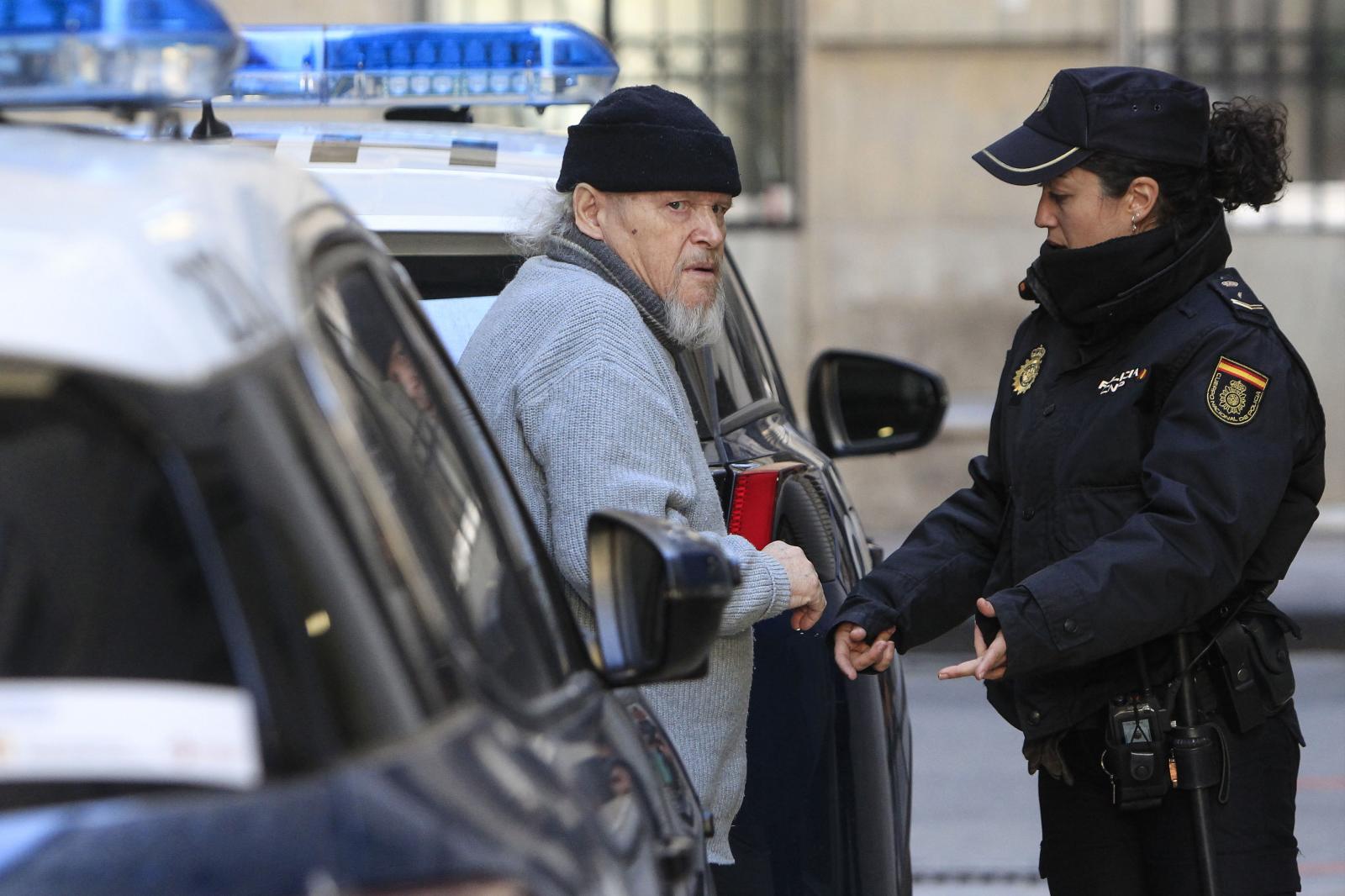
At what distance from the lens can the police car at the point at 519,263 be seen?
10.5 ft

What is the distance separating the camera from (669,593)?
2023 mm

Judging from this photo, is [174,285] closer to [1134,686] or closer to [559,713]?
[559,713]

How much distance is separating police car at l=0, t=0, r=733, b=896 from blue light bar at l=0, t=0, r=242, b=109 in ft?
0.06

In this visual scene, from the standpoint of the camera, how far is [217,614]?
143 centimetres

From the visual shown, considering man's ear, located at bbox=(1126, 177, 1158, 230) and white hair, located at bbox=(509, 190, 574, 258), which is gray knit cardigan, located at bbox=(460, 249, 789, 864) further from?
man's ear, located at bbox=(1126, 177, 1158, 230)

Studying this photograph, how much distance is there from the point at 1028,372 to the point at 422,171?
1.09 meters

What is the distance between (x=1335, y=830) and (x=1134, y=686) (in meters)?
3.47

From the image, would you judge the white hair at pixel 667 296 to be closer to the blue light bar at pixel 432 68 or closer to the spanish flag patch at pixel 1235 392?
the blue light bar at pixel 432 68

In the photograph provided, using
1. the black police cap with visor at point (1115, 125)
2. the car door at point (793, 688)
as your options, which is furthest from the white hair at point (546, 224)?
the black police cap with visor at point (1115, 125)

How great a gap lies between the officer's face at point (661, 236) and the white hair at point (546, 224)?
0.03m

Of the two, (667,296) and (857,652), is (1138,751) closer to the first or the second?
(857,652)

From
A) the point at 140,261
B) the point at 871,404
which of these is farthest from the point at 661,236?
the point at 140,261

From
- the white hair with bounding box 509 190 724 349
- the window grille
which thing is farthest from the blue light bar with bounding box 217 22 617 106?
the window grille

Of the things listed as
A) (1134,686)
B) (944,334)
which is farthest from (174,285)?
(944,334)
